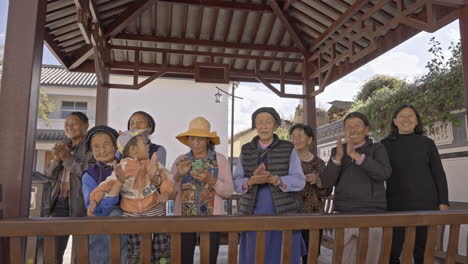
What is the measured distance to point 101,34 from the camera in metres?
5.39

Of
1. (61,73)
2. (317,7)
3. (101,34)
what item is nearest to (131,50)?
(101,34)

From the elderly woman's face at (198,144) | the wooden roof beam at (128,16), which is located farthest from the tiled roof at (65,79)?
the elderly woman's face at (198,144)

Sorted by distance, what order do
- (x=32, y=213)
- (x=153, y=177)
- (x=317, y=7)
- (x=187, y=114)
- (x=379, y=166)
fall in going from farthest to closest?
(x=187, y=114) < (x=317, y=7) < (x=32, y=213) < (x=379, y=166) < (x=153, y=177)

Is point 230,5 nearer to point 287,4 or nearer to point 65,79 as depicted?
point 287,4

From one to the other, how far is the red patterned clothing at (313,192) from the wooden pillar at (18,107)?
2.31 m

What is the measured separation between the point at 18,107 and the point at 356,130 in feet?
7.48

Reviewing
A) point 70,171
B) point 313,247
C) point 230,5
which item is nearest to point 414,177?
point 313,247

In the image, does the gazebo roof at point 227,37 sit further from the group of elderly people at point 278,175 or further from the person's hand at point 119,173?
the person's hand at point 119,173

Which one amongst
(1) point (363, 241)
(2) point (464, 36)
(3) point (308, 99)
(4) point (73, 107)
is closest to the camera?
(1) point (363, 241)

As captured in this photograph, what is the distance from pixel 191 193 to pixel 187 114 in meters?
12.3

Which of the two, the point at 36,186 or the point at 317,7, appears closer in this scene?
the point at 36,186

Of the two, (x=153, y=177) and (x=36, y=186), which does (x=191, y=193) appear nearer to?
(x=153, y=177)

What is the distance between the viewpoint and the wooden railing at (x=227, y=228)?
1.63 metres

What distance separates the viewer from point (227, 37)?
6121 mm
